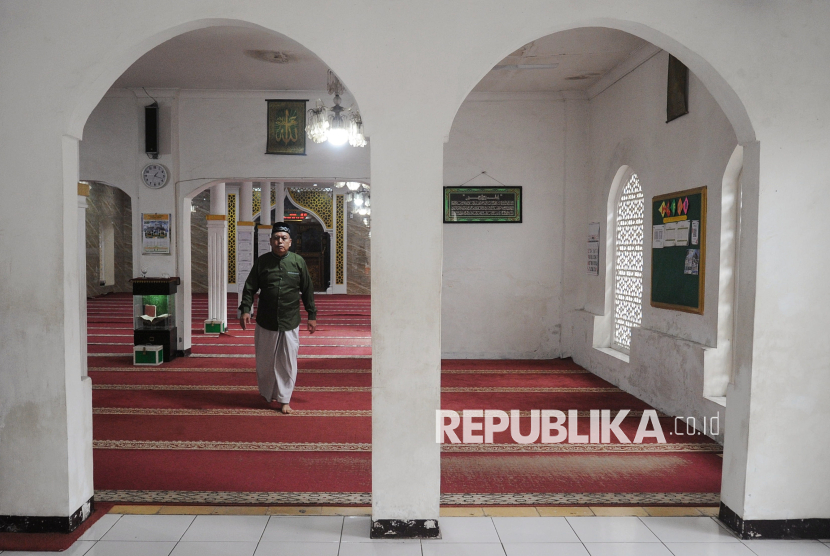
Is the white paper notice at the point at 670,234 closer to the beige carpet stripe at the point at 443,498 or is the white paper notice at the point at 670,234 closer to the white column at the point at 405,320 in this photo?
the beige carpet stripe at the point at 443,498

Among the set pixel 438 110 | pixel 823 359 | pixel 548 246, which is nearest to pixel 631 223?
pixel 548 246

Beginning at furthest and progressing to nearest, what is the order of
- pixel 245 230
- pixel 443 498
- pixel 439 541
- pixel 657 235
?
pixel 245 230
pixel 657 235
pixel 443 498
pixel 439 541

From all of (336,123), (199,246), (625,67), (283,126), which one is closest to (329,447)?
(336,123)

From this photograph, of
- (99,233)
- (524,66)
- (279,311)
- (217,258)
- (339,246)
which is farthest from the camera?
(339,246)

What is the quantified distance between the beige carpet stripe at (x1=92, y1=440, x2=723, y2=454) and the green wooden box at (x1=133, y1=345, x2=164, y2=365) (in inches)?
108

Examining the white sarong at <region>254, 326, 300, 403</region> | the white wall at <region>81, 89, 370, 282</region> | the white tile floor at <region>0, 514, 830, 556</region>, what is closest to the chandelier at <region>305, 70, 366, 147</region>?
the white wall at <region>81, 89, 370, 282</region>

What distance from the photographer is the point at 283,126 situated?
688 cm

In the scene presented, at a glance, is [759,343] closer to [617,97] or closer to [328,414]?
[328,414]

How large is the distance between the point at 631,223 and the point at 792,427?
326 cm

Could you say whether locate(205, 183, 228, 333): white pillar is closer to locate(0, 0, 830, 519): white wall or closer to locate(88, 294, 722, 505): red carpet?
locate(88, 294, 722, 505): red carpet

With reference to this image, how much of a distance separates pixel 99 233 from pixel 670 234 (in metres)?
15.4

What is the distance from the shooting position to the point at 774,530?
9.24 feet

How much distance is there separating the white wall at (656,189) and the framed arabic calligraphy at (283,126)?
10.9 feet

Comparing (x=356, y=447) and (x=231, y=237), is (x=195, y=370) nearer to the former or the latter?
(x=356, y=447)
